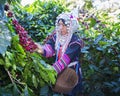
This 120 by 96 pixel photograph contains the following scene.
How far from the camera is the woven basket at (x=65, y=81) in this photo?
191 centimetres

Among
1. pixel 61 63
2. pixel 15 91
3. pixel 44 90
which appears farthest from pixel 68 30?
pixel 15 91

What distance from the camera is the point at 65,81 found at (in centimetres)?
196

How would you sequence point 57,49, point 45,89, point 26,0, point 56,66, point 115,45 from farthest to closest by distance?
point 26,0
point 115,45
point 57,49
point 56,66
point 45,89

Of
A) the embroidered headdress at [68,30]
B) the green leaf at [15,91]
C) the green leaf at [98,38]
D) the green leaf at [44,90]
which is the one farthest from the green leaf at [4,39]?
the green leaf at [98,38]

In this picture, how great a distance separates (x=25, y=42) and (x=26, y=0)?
13.4ft

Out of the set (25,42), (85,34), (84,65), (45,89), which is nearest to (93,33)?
(85,34)

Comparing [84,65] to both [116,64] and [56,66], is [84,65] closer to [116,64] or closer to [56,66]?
[116,64]

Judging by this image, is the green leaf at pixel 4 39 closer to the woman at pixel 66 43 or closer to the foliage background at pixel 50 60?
the foliage background at pixel 50 60

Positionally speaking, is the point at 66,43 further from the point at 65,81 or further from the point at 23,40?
the point at 23,40

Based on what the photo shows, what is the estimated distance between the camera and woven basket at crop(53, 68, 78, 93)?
1.91 metres

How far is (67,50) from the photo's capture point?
6.72 feet

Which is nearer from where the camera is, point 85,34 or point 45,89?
point 45,89

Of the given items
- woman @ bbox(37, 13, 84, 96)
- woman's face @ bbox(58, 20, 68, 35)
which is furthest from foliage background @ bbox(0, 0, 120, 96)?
woman's face @ bbox(58, 20, 68, 35)

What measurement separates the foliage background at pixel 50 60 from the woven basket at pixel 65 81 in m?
0.06
